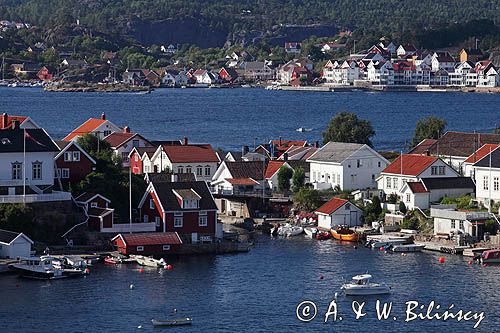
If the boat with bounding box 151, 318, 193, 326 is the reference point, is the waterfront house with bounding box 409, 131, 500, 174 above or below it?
above

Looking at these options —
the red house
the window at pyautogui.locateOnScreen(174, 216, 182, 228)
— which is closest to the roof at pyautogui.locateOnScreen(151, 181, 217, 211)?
the red house

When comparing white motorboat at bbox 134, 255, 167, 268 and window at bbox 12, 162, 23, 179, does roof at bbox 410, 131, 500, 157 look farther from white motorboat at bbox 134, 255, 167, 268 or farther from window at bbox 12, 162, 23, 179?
window at bbox 12, 162, 23, 179

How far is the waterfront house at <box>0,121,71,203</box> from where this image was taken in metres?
28.7

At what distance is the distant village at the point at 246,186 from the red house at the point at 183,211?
20mm

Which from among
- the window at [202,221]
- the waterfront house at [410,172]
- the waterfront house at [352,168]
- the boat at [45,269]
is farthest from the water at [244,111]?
the boat at [45,269]

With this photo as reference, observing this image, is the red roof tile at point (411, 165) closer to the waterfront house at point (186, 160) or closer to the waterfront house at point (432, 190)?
the waterfront house at point (432, 190)

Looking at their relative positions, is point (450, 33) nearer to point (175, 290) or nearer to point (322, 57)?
point (322, 57)

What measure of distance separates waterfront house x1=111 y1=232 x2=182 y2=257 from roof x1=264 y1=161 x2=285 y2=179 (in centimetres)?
735

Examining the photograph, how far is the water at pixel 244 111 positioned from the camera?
6531cm

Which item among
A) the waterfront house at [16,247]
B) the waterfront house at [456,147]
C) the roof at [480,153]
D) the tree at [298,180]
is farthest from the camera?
the waterfront house at [456,147]

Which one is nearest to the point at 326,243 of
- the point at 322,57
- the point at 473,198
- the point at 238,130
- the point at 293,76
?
the point at 473,198

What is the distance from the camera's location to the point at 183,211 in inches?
1135

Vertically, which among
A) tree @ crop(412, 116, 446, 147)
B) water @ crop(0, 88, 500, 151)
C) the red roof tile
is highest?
water @ crop(0, 88, 500, 151)

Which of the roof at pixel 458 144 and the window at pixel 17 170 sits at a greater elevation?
the roof at pixel 458 144
